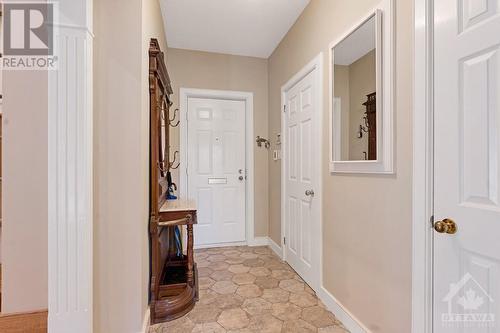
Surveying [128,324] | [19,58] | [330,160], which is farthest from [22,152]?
[330,160]

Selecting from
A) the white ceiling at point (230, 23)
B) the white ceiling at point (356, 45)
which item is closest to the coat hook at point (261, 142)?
the white ceiling at point (230, 23)

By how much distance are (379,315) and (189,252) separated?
4.61 feet

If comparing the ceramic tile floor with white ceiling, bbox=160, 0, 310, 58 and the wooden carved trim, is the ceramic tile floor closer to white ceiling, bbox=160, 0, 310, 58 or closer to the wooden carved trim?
the wooden carved trim

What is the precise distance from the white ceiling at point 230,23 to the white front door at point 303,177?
0.70m

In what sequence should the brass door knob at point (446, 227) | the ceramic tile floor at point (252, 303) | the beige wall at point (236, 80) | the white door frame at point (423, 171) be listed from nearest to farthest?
the brass door knob at point (446, 227)
the white door frame at point (423, 171)
the ceramic tile floor at point (252, 303)
the beige wall at point (236, 80)

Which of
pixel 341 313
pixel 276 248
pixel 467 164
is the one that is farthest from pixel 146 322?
pixel 467 164

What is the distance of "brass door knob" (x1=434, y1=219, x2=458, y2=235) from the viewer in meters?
1.08

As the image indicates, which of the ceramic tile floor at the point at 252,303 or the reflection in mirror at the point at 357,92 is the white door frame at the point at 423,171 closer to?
the reflection in mirror at the point at 357,92

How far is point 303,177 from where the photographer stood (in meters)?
2.54

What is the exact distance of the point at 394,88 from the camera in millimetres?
1404

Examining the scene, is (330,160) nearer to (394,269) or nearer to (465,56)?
(394,269)

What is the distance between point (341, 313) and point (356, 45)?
1879mm

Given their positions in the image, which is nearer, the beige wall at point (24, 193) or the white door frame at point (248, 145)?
the beige wall at point (24, 193)
